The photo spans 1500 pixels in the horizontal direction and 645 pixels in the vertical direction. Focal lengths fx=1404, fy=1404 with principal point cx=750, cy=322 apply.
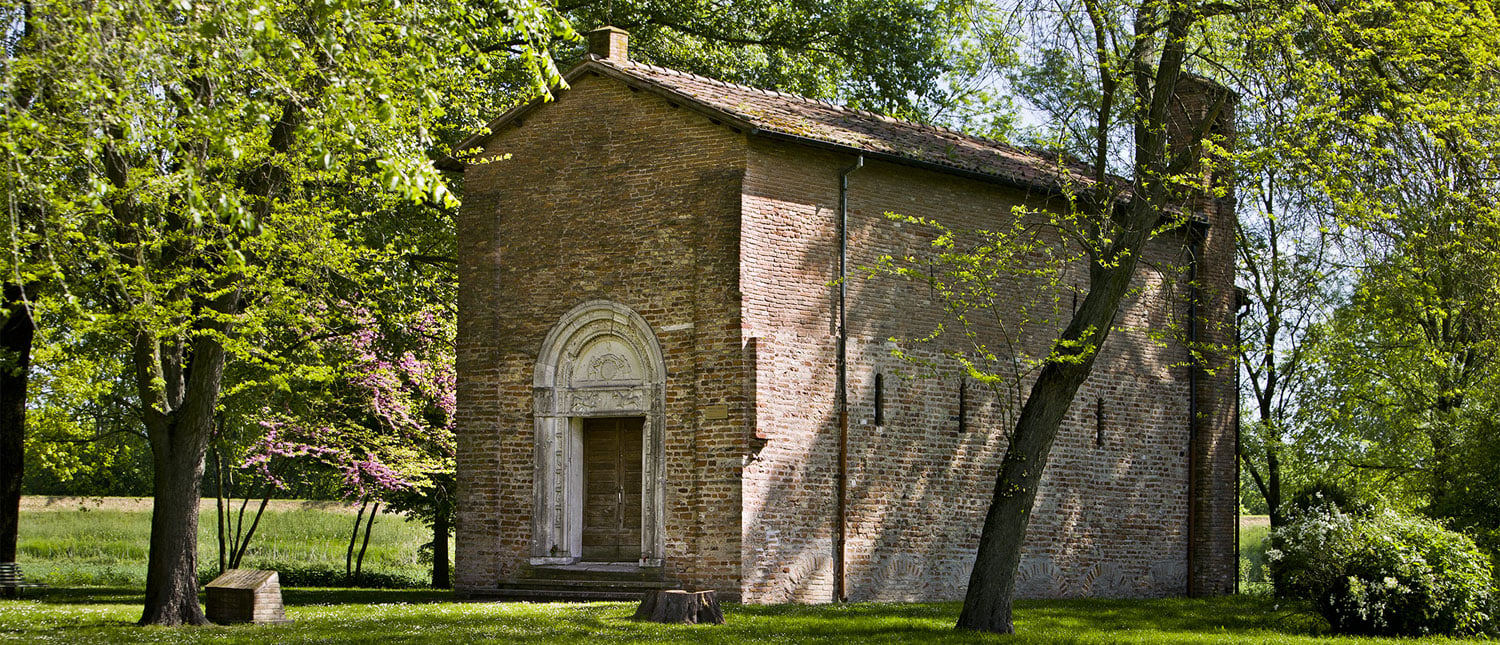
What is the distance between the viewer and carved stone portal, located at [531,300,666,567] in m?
18.9

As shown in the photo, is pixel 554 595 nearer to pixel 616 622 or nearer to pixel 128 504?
pixel 616 622

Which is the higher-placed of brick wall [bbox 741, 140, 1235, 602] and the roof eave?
the roof eave

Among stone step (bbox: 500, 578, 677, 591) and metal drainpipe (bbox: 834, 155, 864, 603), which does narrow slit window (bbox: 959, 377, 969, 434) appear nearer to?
metal drainpipe (bbox: 834, 155, 864, 603)

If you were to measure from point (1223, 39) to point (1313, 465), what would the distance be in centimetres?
1239

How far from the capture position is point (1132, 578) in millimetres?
22344

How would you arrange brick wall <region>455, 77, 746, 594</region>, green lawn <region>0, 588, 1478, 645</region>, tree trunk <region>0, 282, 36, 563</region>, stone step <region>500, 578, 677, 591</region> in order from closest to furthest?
green lawn <region>0, 588, 1478, 645</region> → brick wall <region>455, 77, 746, 594</region> → stone step <region>500, 578, 677, 591</region> → tree trunk <region>0, 282, 36, 563</region>

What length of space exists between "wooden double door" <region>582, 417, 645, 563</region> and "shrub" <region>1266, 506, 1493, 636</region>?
8547 mm

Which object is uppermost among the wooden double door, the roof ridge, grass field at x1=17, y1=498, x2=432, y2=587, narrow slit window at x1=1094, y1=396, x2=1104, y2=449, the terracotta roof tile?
the roof ridge

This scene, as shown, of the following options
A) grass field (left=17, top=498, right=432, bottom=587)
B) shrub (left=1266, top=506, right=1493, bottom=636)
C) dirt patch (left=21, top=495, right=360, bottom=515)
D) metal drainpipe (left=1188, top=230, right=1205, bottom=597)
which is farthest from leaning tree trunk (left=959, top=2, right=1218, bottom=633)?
dirt patch (left=21, top=495, right=360, bottom=515)

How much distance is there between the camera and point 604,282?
63.4ft

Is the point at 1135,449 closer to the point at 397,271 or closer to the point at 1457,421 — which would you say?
the point at 1457,421

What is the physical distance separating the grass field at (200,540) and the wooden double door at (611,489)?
47.0 feet

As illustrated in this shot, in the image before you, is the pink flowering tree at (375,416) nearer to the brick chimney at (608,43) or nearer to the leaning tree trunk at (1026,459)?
the brick chimney at (608,43)

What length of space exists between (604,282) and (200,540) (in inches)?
906
